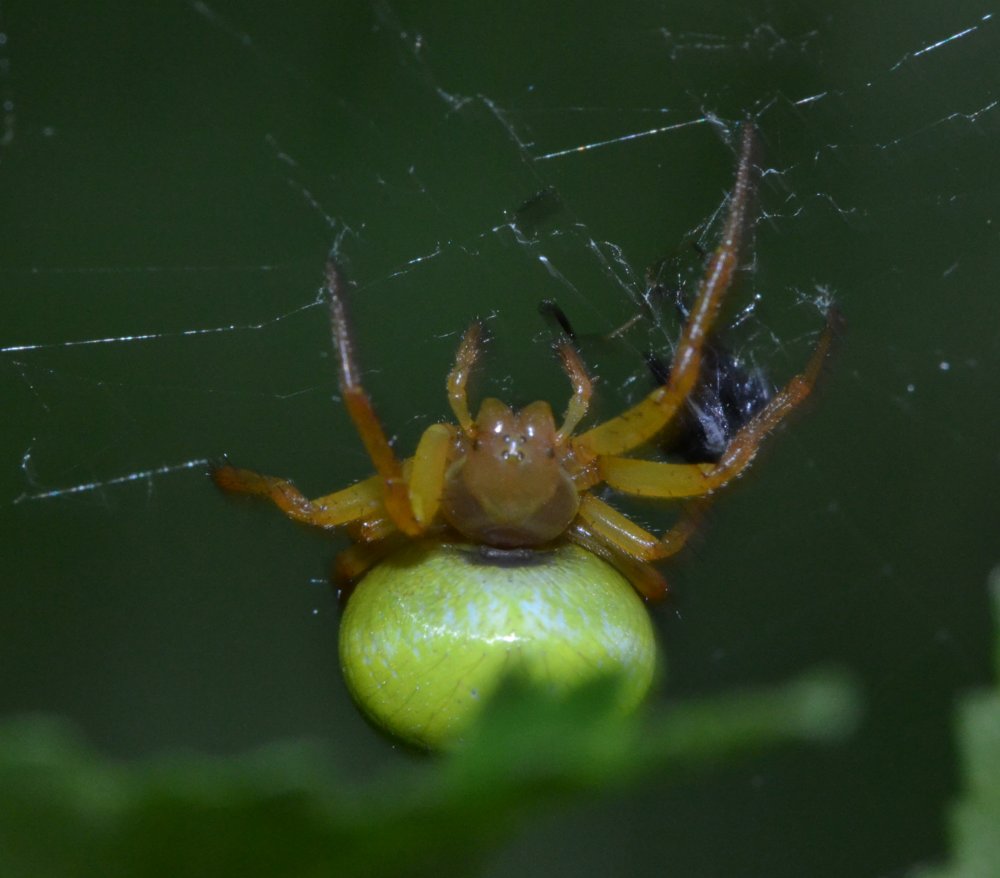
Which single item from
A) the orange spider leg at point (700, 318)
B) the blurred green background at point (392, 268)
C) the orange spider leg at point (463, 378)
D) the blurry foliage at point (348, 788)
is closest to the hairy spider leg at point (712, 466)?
the orange spider leg at point (700, 318)

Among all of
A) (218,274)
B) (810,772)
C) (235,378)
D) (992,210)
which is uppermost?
(992,210)

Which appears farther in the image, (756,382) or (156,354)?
(156,354)

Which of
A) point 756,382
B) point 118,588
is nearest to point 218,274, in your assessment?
point 118,588

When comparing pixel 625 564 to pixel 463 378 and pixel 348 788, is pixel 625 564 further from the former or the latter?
pixel 348 788

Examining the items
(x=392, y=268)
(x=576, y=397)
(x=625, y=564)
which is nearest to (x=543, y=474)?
(x=576, y=397)

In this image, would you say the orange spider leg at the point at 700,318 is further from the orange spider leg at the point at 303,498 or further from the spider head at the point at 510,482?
the orange spider leg at the point at 303,498

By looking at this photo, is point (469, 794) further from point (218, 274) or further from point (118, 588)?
point (118, 588)

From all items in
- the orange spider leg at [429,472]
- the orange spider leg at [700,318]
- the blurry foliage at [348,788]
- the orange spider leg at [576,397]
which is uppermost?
the blurry foliage at [348,788]
